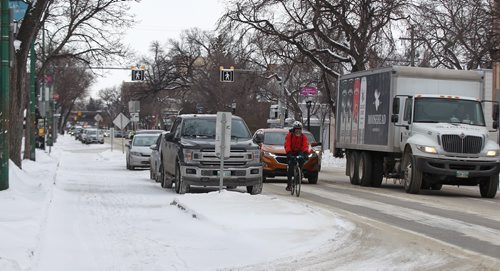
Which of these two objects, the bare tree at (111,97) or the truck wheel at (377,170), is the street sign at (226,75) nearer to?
the truck wheel at (377,170)

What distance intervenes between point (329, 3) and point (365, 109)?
16.3m

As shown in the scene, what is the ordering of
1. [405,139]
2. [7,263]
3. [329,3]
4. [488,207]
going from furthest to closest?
[329,3], [405,139], [488,207], [7,263]

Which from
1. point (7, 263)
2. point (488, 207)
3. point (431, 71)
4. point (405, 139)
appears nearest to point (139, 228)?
point (7, 263)

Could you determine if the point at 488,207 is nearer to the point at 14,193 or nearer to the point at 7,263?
the point at 14,193

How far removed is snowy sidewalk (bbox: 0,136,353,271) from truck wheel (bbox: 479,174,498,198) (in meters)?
7.01

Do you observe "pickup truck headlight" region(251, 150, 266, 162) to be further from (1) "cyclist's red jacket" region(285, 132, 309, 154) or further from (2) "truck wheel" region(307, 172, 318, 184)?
(2) "truck wheel" region(307, 172, 318, 184)

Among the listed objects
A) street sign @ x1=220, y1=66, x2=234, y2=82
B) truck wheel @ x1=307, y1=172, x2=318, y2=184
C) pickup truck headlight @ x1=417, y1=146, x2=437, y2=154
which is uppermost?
street sign @ x1=220, y1=66, x2=234, y2=82

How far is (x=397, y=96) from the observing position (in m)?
19.7

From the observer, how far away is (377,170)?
21.9 metres

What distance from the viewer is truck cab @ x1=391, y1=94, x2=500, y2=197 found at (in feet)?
59.8

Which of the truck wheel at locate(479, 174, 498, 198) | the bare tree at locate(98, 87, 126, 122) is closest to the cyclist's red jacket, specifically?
the truck wheel at locate(479, 174, 498, 198)

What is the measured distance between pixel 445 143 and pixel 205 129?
6.04 m

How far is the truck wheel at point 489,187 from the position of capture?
1877 centimetres

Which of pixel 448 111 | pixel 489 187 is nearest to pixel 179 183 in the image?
pixel 448 111
